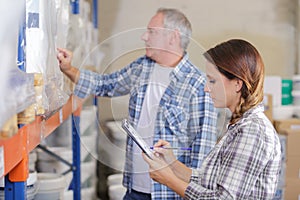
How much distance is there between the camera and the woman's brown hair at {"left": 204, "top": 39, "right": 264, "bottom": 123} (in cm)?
168

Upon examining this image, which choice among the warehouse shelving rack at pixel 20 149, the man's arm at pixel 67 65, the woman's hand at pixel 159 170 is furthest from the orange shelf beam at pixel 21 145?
the woman's hand at pixel 159 170

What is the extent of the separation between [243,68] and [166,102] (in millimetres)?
577

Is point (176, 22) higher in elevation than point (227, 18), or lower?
lower

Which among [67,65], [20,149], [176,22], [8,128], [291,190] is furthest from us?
[291,190]

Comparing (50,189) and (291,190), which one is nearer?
(50,189)

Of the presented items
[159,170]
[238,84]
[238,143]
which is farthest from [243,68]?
[159,170]

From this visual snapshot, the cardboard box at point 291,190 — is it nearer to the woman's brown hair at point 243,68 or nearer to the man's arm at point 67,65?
the man's arm at point 67,65

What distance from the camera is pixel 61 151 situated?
11.0ft

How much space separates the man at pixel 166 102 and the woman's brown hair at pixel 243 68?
0.40m

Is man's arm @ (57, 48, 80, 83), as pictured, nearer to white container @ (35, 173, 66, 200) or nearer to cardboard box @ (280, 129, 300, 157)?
white container @ (35, 173, 66, 200)

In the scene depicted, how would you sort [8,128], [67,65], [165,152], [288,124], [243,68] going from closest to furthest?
1. [8,128]
2. [243,68]
3. [165,152]
4. [67,65]
5. [288,124]

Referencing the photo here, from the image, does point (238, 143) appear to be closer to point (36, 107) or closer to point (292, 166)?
point (36, 107)

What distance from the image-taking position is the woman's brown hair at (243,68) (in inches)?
66.2

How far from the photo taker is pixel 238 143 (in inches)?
63.9
